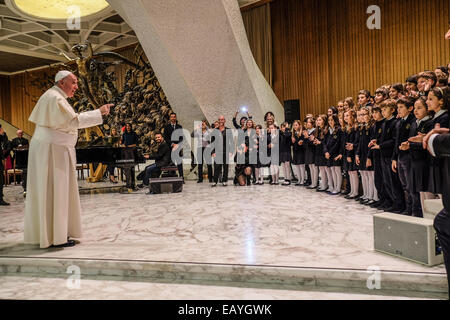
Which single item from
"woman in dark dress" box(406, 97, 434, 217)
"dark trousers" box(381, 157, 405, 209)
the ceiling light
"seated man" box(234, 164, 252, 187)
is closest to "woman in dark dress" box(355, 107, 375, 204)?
"dark trousers" box(381, 157, 405, 209)

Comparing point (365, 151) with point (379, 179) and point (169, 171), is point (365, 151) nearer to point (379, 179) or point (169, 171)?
point (379, 179)

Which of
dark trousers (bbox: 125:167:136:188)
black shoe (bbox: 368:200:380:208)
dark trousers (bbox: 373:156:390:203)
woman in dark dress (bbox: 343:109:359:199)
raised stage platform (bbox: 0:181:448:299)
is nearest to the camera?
raised stage platform (bbox: 0:181:448:299)

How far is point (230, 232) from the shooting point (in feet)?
13.2

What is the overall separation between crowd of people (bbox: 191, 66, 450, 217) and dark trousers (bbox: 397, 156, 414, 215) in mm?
11

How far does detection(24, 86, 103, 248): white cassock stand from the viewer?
140 inches

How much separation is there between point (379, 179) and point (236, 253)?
8.80 feet

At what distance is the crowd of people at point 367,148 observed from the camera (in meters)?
3.80

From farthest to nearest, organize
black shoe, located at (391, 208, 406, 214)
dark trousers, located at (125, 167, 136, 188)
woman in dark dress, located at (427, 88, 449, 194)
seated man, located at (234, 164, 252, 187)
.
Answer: seated man, located at (234, 164, 252, 187) → dark trousers, located at (125, 167, 136, 188) → black shoe, located at (391, 208, 406, 214) → woman in dark dress, located at (427, 88, 449, 194)

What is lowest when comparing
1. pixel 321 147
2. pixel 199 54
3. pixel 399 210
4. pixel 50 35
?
pixel 399 210

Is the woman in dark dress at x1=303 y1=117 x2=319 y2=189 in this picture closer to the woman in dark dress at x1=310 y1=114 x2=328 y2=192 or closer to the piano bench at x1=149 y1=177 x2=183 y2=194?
the woman in dark dress at x1=310 y1=114 x2=328 y2=192

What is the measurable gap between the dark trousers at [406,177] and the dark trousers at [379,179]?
0.48 m

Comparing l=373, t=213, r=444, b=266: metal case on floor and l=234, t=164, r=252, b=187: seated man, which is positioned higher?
l=234, t=164, r=252, b=187: seated man

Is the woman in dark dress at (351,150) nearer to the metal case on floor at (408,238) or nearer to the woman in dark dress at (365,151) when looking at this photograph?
the woman in dark dress at (365,151)

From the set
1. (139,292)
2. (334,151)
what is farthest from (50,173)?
(334,151)
